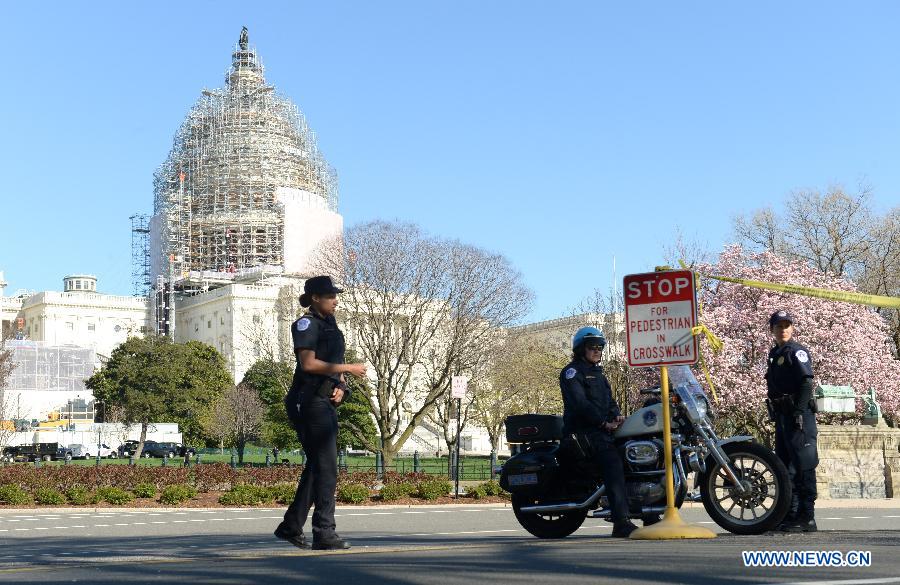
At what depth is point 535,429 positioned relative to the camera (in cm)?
976

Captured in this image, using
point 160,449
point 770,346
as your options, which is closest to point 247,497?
point 770,346

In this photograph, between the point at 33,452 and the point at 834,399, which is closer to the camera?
the point at 834,399

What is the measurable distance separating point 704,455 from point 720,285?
1402 inches

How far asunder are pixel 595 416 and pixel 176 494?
50.4 ft

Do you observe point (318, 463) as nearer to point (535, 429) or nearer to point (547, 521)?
point (535, 429)

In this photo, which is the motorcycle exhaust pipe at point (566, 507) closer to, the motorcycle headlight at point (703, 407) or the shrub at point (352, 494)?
the motorcycle headlight at point (703, 407)

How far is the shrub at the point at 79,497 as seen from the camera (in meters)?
22.7

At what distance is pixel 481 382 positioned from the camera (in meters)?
49.6

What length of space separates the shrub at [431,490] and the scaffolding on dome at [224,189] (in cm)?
10260

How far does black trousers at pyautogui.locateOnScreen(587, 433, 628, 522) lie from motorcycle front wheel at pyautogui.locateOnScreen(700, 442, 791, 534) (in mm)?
606

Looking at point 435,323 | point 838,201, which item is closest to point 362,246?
point 435,323

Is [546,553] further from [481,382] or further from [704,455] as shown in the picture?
[481,382]

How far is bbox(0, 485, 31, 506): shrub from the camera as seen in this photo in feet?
74.5

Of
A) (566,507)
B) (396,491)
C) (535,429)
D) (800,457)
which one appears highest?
(535,429)
